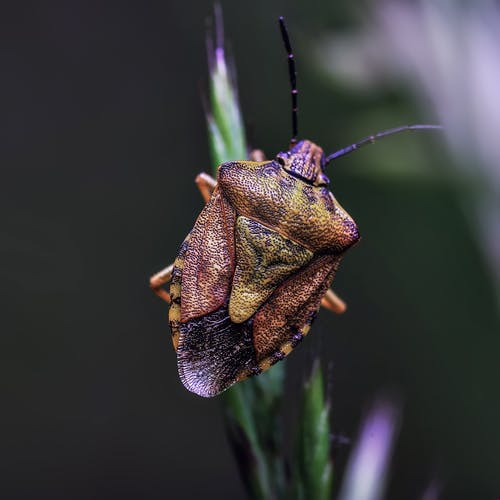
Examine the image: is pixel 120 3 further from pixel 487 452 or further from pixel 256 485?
pixel 256 485

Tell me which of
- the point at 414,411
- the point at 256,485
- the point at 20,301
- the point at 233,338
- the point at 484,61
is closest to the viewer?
the point at 256,485

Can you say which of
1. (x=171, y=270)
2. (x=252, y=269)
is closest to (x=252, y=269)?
(x=252, y=269)

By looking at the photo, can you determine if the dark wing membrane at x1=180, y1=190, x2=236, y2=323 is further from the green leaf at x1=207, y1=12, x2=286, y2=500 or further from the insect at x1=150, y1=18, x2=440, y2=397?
the green leaf at x1=207, y1=12, x2=286, y2=500

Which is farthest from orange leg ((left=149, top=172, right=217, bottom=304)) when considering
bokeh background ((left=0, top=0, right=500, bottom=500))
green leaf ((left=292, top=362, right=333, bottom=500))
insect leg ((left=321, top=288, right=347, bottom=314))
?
bokeh background ((left=0, top=0, right=500, bottom=500))

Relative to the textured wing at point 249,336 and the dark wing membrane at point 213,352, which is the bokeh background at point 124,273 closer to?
the textured wing at point 249,336

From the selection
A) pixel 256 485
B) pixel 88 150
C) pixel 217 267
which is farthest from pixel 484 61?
pixel 88 150

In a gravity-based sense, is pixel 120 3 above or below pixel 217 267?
above

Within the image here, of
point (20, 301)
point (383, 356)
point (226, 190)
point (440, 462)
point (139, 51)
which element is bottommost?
point (440, 462)

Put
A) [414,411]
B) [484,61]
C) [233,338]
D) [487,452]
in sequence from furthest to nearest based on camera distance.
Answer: [414,411], [487,452], [484,61], [233,338]
